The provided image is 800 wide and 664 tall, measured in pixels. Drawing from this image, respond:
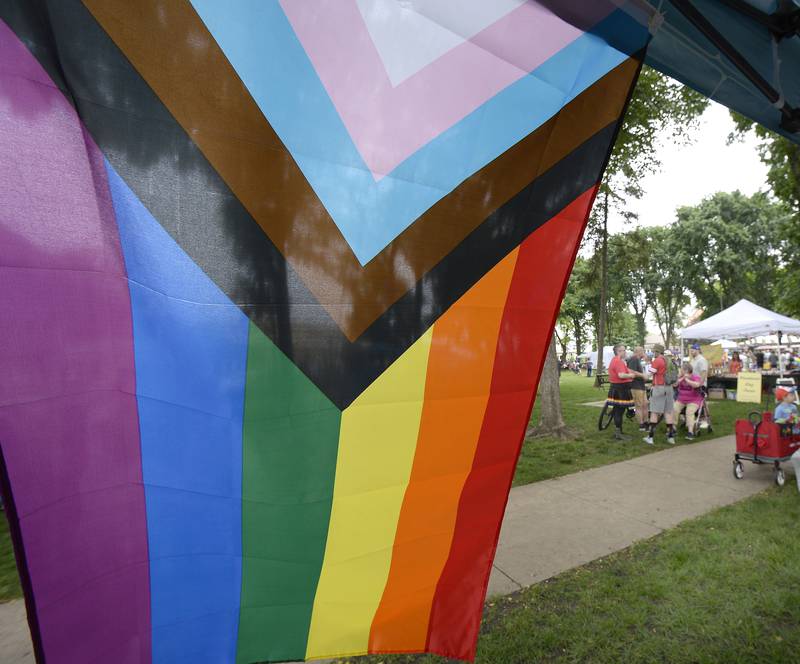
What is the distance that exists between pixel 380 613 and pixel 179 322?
1379mm

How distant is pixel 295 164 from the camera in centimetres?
141

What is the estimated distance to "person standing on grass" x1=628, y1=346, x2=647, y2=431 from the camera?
9.99 metres

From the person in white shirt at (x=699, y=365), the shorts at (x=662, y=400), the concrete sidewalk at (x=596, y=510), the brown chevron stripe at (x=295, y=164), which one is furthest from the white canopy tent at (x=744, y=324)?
the brown chevron stripe at (x=295, y=164)

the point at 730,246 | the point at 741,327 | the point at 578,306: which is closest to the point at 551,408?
the point at 741,327

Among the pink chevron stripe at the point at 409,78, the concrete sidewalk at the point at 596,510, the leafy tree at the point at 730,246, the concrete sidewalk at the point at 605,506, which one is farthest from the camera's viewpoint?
the leafy tree at the point at 730,246

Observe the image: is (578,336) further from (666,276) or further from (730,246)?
(730,246)

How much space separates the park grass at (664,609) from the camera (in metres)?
2.99

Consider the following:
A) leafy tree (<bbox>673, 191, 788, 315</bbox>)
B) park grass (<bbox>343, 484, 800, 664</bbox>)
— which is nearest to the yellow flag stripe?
park grass (<bbox>343, 484, 800, 664</bbox>)

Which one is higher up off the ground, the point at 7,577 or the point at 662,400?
the point at 662,400

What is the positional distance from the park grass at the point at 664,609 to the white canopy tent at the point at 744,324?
12925 mm

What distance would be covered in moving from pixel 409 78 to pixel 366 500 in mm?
1565

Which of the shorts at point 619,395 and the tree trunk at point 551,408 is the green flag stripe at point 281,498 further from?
the shorts at point 619,395

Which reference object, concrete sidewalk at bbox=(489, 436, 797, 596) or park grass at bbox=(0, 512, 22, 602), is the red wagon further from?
park grass at bbox=(0, 512, 22, 602)

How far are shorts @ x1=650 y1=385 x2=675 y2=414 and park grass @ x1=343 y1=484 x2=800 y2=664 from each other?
4821mm
